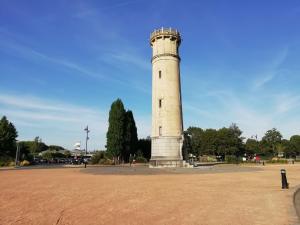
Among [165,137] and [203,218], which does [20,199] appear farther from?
[165,137]

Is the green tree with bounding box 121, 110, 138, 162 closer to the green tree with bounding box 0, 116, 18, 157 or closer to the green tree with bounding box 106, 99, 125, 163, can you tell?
the green tree with bounding box 106, 99, 125, 163

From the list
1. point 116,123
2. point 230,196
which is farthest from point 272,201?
point 116,123

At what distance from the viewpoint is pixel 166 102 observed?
4353 centimetres

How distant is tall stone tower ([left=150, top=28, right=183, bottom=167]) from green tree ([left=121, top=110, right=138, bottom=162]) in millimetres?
23258

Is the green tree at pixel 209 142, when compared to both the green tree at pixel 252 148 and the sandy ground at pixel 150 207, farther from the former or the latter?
the sandy ground at pixel 150 207

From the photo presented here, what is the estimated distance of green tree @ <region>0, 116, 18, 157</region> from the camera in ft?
216

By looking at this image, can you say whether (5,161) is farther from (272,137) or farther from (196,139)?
(272,137)

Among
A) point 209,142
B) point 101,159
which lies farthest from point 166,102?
point 209,142

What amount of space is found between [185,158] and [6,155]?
39.4m

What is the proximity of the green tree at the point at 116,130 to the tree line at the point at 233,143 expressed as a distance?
21.0 m

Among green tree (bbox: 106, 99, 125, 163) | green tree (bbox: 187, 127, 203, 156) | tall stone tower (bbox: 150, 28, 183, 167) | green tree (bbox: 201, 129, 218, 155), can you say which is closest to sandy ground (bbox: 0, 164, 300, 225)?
tall stone tower (bbox: 150, 28, 183, 167)

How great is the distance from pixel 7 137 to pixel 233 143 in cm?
6492

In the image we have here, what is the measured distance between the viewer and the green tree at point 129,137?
6669cm

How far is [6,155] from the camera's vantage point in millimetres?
61719
